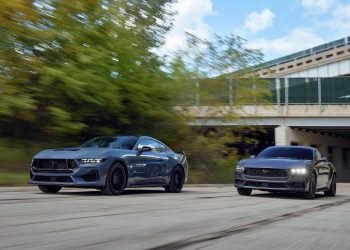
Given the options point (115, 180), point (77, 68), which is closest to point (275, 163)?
point (115, 180)

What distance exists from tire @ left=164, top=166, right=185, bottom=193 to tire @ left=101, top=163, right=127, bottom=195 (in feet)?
7.14

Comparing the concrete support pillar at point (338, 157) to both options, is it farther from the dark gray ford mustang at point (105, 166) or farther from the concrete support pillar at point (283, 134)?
the dark gray ford mustang at point (105, 166)

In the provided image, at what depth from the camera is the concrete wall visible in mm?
46209

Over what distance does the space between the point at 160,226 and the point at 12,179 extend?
11.3 m

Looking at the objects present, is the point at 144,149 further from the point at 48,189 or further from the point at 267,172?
the point at 267,172

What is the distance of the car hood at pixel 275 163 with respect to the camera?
45.5 ft

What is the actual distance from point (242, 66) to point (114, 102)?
466 inches

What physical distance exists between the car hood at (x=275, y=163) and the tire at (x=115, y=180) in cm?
373

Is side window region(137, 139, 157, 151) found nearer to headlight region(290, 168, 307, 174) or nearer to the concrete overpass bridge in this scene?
headlight region(290, 168, 307, 174)

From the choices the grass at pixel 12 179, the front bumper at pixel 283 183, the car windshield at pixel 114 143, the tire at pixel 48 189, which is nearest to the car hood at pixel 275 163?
the front bumper at pixel 283 183

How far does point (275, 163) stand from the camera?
551 inches

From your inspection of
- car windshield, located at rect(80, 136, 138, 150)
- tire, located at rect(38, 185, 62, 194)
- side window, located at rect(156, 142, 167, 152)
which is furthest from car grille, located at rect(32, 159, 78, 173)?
side window, located at rect(156, 142, 167, 152)

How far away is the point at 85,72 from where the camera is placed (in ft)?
66.4

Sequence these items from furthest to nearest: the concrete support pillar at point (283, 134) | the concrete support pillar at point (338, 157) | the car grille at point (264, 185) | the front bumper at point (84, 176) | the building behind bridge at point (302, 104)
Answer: the concrete support pillar at point (338, 157)
the concrete support pillar at point (283, 134)
the building behind bridge at point (302, 104)
the car grille at point (264, 185)
the front bumper at point (84, 176)
